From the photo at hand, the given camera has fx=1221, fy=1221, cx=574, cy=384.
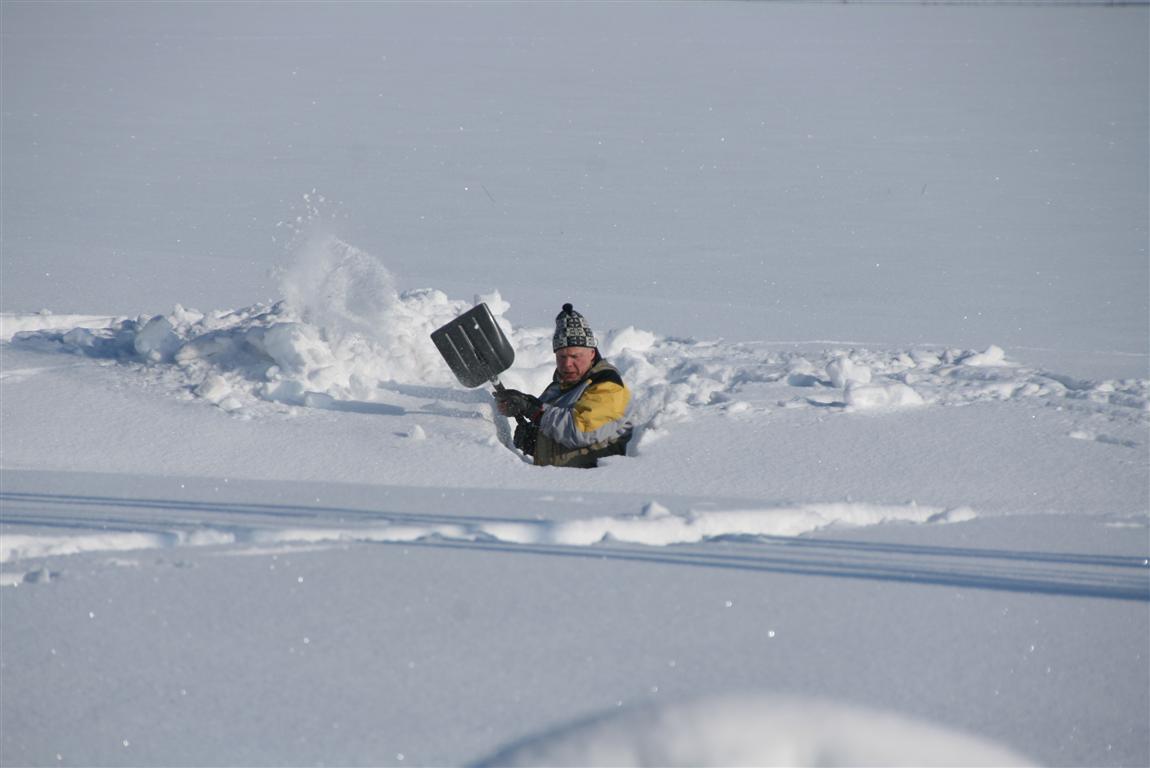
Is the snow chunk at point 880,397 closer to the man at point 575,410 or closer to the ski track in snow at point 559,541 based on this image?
the man at point 575,410

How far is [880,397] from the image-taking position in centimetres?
433

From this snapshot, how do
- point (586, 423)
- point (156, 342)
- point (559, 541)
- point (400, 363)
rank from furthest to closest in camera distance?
1. point (400, 363)
2. point (156, 342)
3. point (586, 423)
4. point (559, 541)

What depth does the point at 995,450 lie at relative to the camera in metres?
3.84

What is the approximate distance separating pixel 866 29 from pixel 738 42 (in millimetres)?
3909

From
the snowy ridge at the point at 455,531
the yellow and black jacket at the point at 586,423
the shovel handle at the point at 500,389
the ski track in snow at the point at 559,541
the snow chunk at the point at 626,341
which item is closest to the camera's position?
the ski track in snow at the point at 559,541

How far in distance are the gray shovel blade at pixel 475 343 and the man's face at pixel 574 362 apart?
19 cm

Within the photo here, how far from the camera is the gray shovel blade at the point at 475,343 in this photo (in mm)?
4309

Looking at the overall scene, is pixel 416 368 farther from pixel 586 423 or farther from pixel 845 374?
pixel 845 374

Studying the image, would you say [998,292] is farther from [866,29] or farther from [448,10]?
[448,10]

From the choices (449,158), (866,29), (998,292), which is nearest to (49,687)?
(998,292)

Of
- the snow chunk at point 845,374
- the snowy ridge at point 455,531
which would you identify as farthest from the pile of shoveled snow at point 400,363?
the snowy ridge at point 455,531

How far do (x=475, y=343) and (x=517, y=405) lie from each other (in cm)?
29

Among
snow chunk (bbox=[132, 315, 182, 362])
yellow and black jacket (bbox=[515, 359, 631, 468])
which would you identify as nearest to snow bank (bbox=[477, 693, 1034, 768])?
yellow and black jacket (bbox=[515, 359, 631, 468])

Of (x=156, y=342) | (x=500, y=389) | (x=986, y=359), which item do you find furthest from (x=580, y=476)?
(x=986, y=359)
